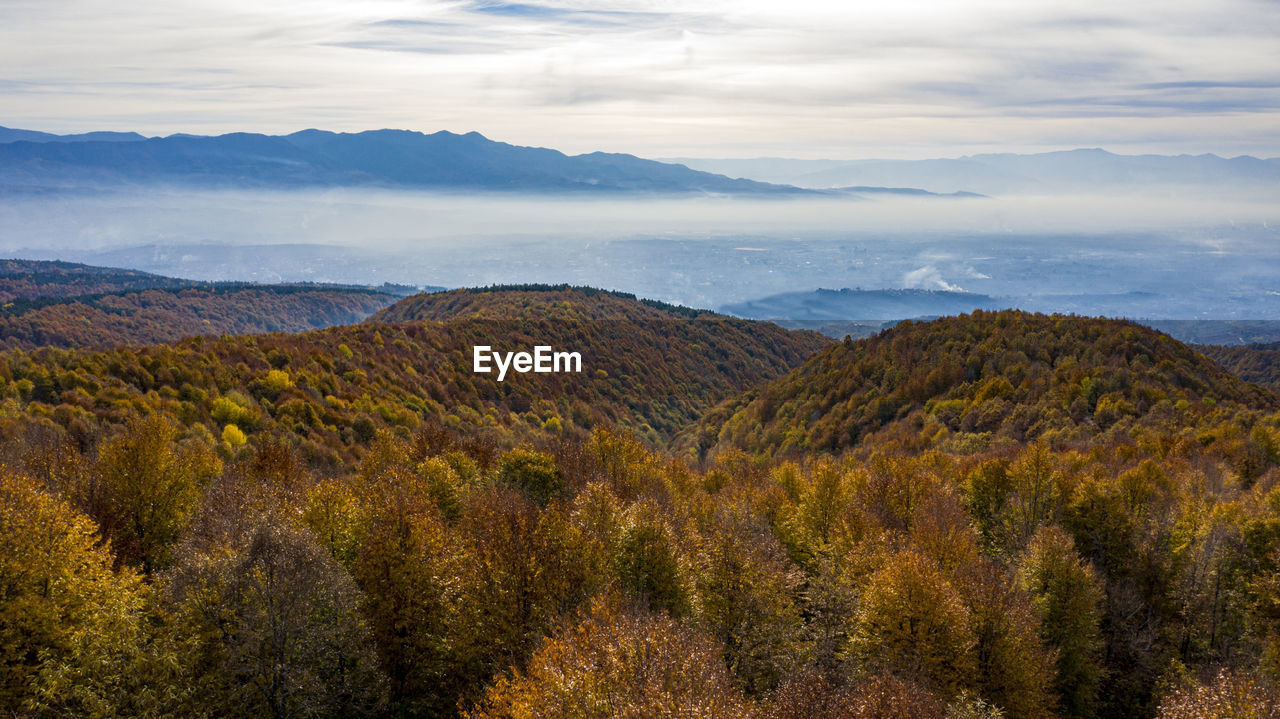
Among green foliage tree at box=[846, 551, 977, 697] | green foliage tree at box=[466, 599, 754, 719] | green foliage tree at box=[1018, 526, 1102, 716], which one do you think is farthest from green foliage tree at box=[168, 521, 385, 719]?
green foliage tree at box=[1018, 526, 1102, 716]

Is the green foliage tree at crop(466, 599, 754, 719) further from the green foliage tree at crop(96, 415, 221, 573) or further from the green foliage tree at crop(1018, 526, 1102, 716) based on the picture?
the green foliage tree at crop(1018, 526, 1102, 716)

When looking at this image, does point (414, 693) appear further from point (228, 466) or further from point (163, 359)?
point (163, 359)

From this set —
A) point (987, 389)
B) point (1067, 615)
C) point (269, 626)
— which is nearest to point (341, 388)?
point (269, 626)

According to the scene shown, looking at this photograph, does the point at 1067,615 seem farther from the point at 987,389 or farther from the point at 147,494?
the point at 987,389

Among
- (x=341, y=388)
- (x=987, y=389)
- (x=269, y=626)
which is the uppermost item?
(x=987, y=389)

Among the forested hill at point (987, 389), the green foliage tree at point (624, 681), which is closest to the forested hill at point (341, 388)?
the forested hill at point (987, 389)

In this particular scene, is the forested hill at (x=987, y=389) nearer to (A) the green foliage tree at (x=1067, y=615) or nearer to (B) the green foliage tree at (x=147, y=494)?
(A) the green foliage tree at (x=1067, y=615)

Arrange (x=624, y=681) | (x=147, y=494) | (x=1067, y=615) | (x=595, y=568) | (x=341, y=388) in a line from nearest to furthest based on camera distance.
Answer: (x=624, y=681), (x=595, y=568), (x=147, y=494), (x=1067, y=615), (x=341, y=388)
